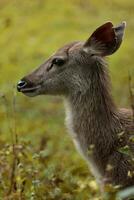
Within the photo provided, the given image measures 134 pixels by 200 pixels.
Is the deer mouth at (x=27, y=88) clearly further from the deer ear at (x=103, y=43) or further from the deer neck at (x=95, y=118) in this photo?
the deer ear at (x=103, y=43)

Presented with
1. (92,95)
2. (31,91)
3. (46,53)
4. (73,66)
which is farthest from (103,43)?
(46,53)

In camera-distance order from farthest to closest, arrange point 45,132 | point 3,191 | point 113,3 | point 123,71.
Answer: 1. point 113,3
2. point 123,71
3. point 45,132
4. point 3,191

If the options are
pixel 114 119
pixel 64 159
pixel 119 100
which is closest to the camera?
pixel 114 119

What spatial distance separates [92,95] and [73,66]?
1.33ft

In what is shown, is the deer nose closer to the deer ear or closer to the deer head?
the deer head

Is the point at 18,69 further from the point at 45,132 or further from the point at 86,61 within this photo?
the point at 86,61

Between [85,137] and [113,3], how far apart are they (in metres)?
22.0

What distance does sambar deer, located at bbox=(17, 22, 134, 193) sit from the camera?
298 inches

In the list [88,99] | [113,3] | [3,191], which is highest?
[113,3]

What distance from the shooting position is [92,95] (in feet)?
26.1

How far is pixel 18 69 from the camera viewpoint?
22000mm

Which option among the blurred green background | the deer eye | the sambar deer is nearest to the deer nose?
the sambar deer

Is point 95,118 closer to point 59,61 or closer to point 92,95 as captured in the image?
point 92,95

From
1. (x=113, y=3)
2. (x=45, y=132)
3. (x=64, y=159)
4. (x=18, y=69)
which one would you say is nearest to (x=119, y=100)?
(x=45, y=132)
